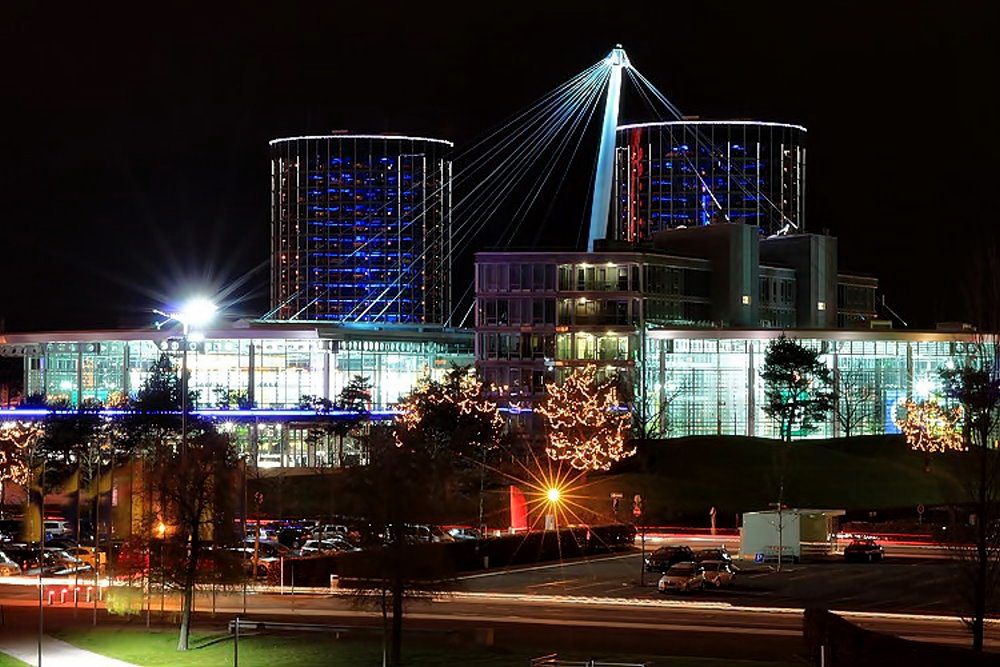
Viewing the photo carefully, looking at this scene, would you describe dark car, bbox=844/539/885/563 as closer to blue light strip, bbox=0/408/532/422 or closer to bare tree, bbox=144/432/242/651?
bare tree, bbox=144/432/242/651

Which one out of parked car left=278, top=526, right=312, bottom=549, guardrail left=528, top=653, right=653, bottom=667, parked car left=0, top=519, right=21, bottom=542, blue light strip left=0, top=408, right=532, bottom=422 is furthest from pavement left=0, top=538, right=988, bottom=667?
blue light strip left=0, top=408, right=532, bottom=422

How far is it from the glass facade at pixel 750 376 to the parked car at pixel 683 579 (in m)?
65.0

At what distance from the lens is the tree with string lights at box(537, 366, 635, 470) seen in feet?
322

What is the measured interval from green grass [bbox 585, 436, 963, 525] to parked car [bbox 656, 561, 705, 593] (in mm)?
29687

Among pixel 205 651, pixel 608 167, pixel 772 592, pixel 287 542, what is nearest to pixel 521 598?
pixel 772 592

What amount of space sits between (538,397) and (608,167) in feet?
56.1

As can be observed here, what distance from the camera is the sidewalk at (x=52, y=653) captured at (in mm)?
43656

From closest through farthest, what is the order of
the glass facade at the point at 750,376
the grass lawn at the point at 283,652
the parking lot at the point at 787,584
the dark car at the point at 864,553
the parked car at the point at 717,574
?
the grass lawn at the point at 283,652 < the parking lot at the point at 787,584 < the parked car at the point at 717,574 < the dark car at the point at 864,553 < the glass facade at the point at 750,376

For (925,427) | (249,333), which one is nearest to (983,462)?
(925,427)

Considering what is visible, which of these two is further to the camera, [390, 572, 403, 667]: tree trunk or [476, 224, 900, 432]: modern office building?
[476, 224, 900, 432]: modern office building

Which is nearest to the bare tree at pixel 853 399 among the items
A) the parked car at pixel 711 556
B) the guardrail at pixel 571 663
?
the parked car at pixel 711 556

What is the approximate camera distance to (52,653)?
149ft

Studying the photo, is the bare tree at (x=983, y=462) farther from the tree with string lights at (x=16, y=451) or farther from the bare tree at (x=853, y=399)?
the bare tree at (x=853, y=399)

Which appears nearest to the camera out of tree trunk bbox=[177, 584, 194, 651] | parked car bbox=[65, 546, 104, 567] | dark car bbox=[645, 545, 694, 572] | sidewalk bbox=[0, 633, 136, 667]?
sidewalk bbox=[0, 633, 136, 667]
